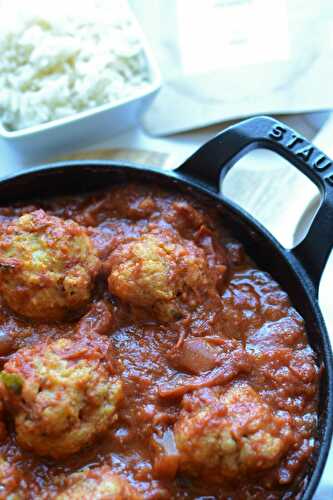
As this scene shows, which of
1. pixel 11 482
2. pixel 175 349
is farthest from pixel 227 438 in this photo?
pixel 11 482

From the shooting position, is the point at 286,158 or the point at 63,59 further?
the point at 63,59

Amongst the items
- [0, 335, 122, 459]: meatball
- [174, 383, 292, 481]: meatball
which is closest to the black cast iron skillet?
[174, 383, 292, 481]: meatball

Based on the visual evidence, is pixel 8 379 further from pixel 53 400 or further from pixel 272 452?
pixel 272 452

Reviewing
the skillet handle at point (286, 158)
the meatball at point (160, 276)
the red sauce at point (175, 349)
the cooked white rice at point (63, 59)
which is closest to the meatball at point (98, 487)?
the red sauce at point (175, 349)

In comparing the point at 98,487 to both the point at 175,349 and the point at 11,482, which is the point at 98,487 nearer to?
the point at 11,482

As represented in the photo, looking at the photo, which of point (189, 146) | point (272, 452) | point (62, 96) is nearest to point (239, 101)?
point (189, 146)

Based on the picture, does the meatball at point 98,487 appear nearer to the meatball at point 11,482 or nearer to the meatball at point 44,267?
the meatball at point 11,482
